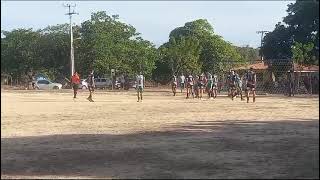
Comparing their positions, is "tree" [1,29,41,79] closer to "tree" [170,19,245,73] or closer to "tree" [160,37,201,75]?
"tree" [170,19,245,73]

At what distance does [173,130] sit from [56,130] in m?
2.99

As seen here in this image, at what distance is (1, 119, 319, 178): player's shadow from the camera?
8656 mm

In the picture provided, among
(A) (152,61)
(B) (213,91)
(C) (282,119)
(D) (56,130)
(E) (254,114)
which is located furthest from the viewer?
(A) (152,61)

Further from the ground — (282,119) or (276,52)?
(276,52)

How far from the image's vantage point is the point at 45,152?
35.6ft

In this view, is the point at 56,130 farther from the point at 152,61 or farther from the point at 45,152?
the point at 152,61

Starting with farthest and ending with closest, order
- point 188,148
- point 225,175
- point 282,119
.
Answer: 1. point 282,119
2. point 188,148
3. point 225,175

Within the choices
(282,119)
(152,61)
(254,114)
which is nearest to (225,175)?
(282,119)

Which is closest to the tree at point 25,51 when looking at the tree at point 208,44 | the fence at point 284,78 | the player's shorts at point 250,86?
the tree at point 208,44

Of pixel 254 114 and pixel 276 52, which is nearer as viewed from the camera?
pixel 254 114

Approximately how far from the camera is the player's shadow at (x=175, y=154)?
8656mm

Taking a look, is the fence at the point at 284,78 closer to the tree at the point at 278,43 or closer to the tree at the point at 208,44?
the tree at the point at 278,43

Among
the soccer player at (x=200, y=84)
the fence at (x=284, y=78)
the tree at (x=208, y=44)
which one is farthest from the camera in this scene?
the tree at (x=208, y=44)

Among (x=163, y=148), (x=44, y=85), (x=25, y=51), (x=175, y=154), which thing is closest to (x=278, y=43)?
(x=44, y=85)
